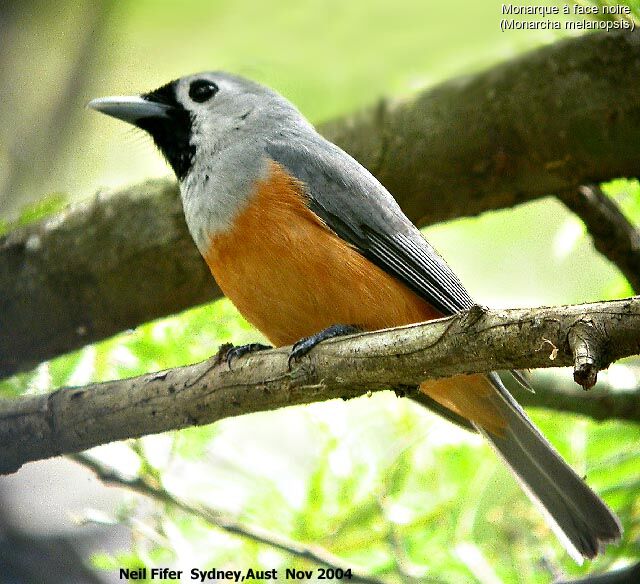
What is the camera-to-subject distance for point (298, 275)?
9.63 ft

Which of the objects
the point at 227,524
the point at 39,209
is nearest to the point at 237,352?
the point at 227,524

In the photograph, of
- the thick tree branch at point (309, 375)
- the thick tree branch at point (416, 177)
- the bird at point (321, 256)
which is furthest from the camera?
the thick tree branch at point (416, 177)

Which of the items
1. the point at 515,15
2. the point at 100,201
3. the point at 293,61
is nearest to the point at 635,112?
the point at 515,15

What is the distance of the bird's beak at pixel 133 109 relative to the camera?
10.8 ft

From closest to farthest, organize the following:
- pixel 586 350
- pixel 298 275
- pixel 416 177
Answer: pixel 586 350
pixel 298 275
pixel 416 177

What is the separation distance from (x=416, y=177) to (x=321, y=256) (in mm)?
1068

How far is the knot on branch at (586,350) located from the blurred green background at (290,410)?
1361 mm

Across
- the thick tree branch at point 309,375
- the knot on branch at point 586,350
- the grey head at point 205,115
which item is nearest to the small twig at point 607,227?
the grey head at point 205,115

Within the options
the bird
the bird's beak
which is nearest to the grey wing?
the bird

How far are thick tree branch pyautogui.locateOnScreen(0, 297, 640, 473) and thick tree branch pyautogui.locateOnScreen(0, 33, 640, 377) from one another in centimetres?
65

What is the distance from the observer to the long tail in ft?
10.1

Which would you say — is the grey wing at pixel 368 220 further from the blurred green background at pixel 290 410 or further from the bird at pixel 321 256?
the blurred green background at pixel 290 410

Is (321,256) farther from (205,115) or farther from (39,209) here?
(39,209)

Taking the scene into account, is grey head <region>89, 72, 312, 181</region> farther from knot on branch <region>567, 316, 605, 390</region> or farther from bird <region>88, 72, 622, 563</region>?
knot on branch <region>567, 316, 605, 390</region>
